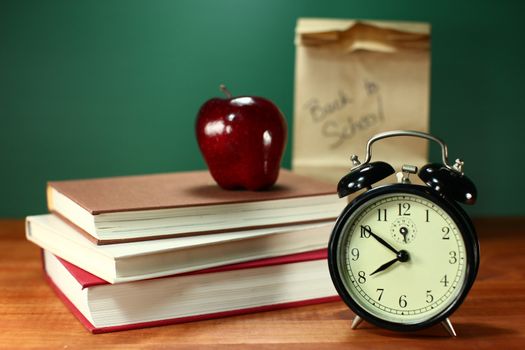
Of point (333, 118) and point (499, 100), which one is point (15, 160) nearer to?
point (333, 118)

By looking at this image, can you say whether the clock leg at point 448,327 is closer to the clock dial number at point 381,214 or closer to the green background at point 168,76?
the clock dial number at point 381,214

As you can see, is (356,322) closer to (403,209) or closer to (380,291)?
(380,291)

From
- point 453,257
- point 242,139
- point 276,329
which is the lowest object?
point 276,329

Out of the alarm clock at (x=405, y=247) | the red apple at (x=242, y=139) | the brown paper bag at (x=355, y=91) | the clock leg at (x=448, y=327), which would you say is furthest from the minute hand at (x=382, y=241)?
the brown paper bag at (x=355, y=91)

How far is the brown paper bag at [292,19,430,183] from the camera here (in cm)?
138

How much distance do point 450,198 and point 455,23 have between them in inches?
31.1

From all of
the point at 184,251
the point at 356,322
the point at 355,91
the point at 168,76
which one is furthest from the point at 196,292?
the point at 168,76

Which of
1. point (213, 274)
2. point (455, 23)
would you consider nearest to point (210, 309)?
point (213, 274)

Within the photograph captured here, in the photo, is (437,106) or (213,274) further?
(437,106)

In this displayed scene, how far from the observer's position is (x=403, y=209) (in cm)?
91

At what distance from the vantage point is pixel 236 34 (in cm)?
156

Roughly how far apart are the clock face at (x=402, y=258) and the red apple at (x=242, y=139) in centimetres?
24

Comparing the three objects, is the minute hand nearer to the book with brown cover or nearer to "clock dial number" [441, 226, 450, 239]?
"clock dial number" [441, 226, 450, 239]

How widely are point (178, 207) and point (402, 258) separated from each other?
312mm
